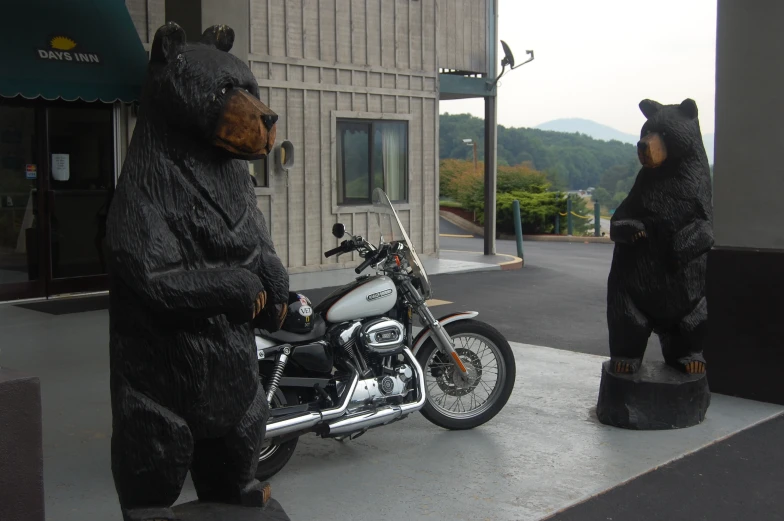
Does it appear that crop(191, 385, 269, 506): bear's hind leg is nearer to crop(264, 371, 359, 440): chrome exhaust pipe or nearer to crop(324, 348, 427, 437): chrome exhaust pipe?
crop(264, 371, 359, 440): chrome exhaust pipe

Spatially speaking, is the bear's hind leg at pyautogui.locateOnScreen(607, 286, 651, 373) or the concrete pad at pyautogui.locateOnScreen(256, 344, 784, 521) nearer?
the concrete pad at pyautogui.locateOnScreen(256, 344, 784, 521)

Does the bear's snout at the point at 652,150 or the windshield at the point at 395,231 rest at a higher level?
the bear's snout at the point at 652,150

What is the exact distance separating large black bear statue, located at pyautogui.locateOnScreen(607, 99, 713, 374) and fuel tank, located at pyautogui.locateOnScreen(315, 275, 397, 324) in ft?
4.89

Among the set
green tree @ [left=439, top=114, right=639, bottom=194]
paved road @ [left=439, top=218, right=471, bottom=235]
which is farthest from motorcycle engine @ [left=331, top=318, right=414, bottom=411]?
green tree @ [left=439, top=114, right=639, bottom=194]

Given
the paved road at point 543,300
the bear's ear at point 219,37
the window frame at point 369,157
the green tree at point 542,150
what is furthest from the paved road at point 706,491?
the green tree at point 542,150

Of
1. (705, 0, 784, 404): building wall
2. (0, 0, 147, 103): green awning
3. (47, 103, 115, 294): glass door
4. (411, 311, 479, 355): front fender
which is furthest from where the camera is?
(47, 103, 115, 294): glass door

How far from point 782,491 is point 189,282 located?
3.23 meters

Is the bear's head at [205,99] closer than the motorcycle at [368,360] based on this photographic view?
Yes

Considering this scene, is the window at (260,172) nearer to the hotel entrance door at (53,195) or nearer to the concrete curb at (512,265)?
the hotel entrance door at (53,195)

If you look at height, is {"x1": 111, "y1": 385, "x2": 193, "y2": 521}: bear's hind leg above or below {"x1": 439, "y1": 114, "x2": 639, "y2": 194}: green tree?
below

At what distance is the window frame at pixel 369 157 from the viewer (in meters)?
12.7

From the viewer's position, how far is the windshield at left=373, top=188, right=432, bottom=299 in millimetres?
4594

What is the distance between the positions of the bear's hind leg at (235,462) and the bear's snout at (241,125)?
812mm

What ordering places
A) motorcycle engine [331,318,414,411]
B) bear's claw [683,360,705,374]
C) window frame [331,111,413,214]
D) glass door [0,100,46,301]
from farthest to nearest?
window frame [331,111,413,214] → glass door [0,100,46,301] → bear's claw [683,360,705,374] → motorcycle engine [331,318,414,411]
